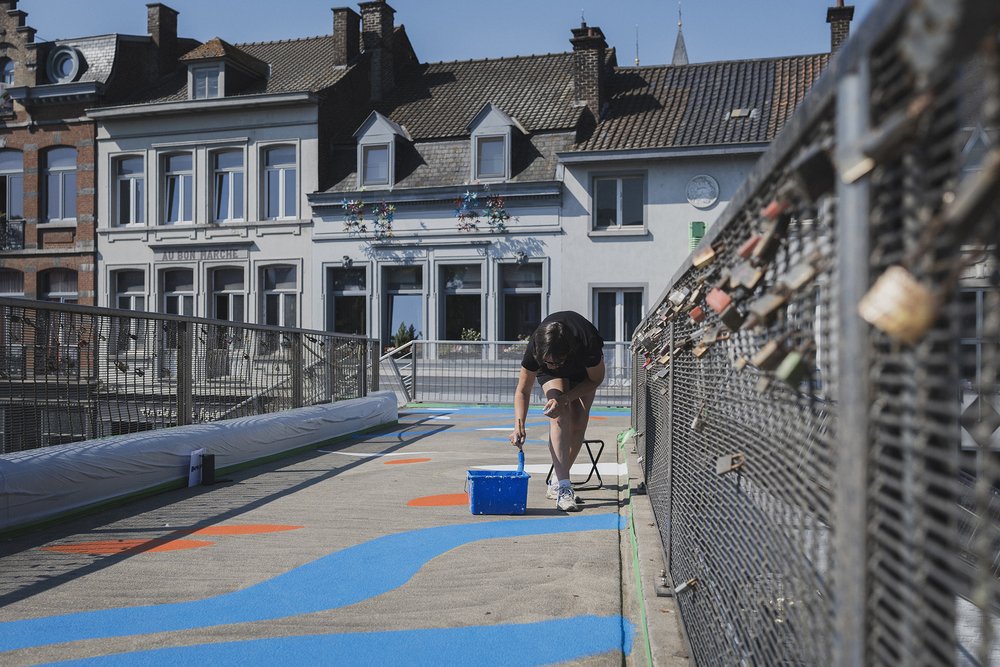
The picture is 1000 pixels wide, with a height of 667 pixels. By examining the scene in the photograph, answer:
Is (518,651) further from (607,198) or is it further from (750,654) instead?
(607,198)

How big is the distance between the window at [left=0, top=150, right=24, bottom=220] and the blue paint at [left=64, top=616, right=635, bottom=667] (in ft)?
99.1

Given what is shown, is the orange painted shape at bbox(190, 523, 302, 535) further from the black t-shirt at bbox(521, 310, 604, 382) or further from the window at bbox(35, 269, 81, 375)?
the black t-shirt at bbox(521, 310, 604, 382)

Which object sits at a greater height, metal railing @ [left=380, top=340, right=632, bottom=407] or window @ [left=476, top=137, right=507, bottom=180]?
window @ [left=476, top=137, right=507, bottom=180]

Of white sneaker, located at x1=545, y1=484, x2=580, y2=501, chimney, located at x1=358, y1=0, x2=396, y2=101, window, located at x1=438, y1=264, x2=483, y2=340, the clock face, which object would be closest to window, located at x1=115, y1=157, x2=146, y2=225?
chimney, located at x1=358, y1=0, x2=396, y2=101

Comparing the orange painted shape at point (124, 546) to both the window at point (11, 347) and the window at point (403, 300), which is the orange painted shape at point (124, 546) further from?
the window at point (403, 300)

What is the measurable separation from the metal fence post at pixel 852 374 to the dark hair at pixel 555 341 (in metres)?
5.65

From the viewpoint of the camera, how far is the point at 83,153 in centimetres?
2948

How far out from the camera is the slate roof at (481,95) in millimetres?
26766

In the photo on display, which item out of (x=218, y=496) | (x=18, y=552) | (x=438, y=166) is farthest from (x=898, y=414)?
(x=438, y=166)

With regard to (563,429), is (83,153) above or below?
above

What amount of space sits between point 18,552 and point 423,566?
8.48 feet

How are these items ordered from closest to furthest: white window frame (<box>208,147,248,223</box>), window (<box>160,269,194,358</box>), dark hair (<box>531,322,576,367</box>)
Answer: dark hair (<box>531,322,576,367</box>) < white window frame (<box>208,147,248,223</box>) < window (<box>160,269,194,358</box>)

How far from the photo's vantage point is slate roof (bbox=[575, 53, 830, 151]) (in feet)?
79.5

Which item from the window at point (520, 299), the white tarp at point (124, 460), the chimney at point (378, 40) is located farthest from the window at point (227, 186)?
the white tarp at point (124, 460)
